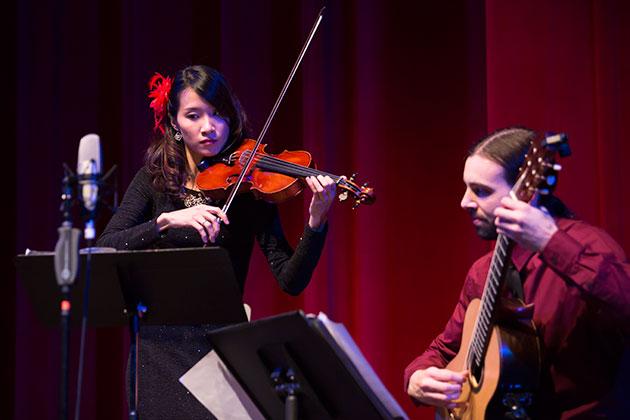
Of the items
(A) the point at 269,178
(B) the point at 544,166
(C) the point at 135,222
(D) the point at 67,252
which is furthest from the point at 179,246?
(B) the point at 544,166

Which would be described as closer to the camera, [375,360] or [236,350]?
[236,350]

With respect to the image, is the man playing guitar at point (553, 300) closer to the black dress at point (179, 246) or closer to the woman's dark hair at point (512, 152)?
the woman's dark hair at point (512, 152)

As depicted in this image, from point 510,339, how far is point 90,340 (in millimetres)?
2368

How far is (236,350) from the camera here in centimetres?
193

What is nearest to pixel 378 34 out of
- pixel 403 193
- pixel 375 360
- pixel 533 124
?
pixel 403 193

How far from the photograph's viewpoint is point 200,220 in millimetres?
2199

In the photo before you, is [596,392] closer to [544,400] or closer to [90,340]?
[544,400]

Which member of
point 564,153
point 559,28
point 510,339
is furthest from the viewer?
point 559,28

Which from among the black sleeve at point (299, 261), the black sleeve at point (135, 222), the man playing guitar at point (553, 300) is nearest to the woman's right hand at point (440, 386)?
the man playing guitar at point (553, 300)

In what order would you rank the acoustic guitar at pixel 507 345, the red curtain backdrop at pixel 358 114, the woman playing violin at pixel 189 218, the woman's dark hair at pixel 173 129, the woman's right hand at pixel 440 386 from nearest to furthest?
the acoustic guitar at pixel 507 345 < the woman's right hand at pixel 440 386 < the woman playing violin at pixel 189 218 < the woman's dark hair at pixel 173 129 < the red curtain backdrop at pixel 358 114

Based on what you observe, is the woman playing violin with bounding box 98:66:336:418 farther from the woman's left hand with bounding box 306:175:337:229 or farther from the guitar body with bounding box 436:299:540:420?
the guitar body with bounding box 436:299:540:420

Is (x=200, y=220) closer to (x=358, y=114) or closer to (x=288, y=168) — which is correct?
(x=288, y=168)

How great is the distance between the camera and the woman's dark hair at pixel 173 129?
2.48 meters

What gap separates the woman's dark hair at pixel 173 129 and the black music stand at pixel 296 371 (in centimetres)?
68
